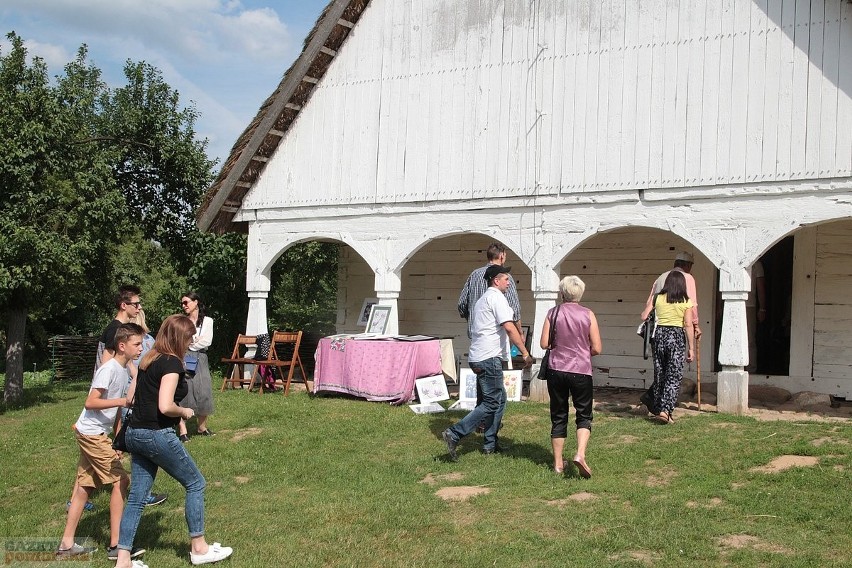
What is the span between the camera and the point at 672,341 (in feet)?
30.3

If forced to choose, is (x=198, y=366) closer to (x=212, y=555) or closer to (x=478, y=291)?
(x=478, y=291)

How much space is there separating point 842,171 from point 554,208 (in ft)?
11.0

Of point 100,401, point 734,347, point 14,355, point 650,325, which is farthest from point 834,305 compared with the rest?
point 14,355

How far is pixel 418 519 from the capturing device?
631 cm

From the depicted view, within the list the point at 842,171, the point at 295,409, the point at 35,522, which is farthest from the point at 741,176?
the point at 35,522

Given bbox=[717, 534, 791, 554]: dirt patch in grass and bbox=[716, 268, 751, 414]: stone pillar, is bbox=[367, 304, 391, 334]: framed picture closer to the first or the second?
bbox=[716, 268, 751, 414]: stone pillar

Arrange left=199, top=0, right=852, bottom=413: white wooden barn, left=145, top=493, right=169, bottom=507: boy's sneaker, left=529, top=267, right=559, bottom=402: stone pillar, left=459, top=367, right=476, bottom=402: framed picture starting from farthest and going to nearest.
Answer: left=529, top=267, right=559, bottom=402: stone pillar → left=459, top=367, right=476, bottom=402: framed picture → left=199, top=0, right=852, bottom=413: white wooden barn → left=145, top=493, right=169, bottom=507: boy's sneaker

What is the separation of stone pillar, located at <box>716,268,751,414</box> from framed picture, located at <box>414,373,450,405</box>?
3317 mm

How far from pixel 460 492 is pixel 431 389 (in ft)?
14.3

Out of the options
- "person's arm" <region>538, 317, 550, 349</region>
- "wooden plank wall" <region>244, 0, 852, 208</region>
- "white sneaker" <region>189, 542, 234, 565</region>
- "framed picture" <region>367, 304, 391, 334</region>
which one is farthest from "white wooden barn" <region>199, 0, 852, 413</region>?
"white sneaker" <region>189, 542, 234, 565</region>

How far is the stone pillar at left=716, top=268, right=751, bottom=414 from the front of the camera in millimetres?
10086

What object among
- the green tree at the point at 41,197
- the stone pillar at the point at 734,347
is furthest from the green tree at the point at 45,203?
the stone pillar at the point at 734,347

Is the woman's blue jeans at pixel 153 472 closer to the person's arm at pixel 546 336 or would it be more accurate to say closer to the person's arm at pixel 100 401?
the person's arm at pixel 100 401

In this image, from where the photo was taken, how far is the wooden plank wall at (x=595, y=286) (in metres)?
13.0
